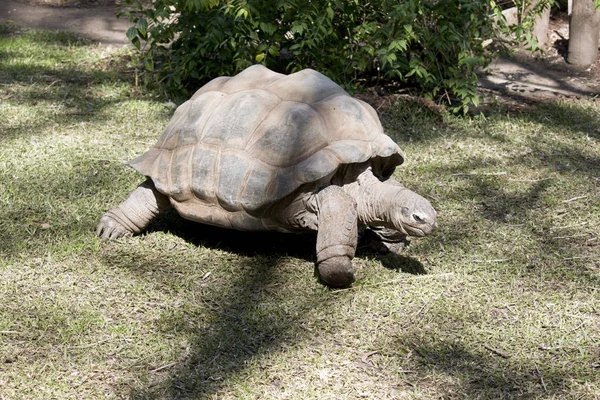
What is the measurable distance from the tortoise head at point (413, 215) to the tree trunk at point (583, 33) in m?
4.10

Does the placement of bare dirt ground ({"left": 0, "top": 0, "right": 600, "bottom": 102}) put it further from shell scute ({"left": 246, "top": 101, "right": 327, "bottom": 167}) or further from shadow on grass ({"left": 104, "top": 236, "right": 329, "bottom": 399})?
shadow on grass ({"left": 104, "top": 236, "right": 329, "bottom": 399})

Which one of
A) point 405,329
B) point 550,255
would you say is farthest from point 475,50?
point 405,329

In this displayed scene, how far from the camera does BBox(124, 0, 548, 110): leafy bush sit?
5129mm

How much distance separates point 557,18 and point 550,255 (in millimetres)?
4779

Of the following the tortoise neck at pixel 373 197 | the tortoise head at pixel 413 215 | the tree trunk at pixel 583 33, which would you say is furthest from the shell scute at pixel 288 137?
the tree trunk at pixel 583 33

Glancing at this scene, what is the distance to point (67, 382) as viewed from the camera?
8.64 ft

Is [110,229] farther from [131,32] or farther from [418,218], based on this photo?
[131,32]

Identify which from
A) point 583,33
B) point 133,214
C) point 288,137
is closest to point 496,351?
point 288,137

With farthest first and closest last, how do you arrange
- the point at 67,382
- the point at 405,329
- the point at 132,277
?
the point at 132,277 < the point at 405,329 < the point at 67,382

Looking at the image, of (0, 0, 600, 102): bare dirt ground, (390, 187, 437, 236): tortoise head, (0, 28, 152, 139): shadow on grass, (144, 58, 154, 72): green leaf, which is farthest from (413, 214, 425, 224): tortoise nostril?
(144, 58, 154, 72): green leaf

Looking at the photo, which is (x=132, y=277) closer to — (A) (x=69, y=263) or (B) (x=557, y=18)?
(A) (x=69, y=263)

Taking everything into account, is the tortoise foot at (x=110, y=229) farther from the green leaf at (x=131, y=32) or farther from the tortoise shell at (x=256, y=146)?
the green leaf at (x=131, y=32)

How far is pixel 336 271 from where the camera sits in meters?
3.15

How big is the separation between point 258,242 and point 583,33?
4.27m
